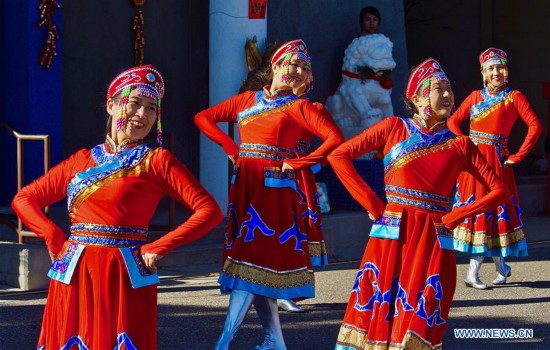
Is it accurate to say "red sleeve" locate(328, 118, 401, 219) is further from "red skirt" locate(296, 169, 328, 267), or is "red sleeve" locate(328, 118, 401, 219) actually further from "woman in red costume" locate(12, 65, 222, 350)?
"red skirt" locate(296, 169, 328, 267)

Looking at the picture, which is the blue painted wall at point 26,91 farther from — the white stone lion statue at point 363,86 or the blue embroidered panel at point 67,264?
the blue embroidered panel at point 67,264

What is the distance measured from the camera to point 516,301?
33.0ft

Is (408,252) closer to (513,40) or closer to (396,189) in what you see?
→ (396,189)

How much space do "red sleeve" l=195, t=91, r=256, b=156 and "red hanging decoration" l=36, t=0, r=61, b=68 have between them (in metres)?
3.56

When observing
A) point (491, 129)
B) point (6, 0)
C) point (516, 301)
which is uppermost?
point (6, 0)

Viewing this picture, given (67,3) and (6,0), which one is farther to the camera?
(67,3)

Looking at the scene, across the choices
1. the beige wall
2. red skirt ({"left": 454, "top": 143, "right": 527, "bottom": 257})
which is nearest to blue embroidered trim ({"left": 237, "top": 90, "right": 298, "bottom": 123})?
red skirt ({"left": 454, "top": 143, "right": 527, "bottom": 257})

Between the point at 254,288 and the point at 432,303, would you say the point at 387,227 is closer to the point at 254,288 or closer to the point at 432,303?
the point at 432,303

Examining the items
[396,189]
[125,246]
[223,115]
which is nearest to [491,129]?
[223,115]

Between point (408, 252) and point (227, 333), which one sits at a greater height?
point (408, 252)

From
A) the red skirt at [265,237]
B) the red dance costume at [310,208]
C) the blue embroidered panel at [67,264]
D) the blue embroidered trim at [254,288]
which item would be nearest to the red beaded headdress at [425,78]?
the red skirt at [265,237]

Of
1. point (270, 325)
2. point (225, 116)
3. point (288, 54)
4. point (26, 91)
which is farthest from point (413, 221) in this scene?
point (26, 91)

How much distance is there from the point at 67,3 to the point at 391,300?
6.88m

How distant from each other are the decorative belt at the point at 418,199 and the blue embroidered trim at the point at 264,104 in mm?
1299
